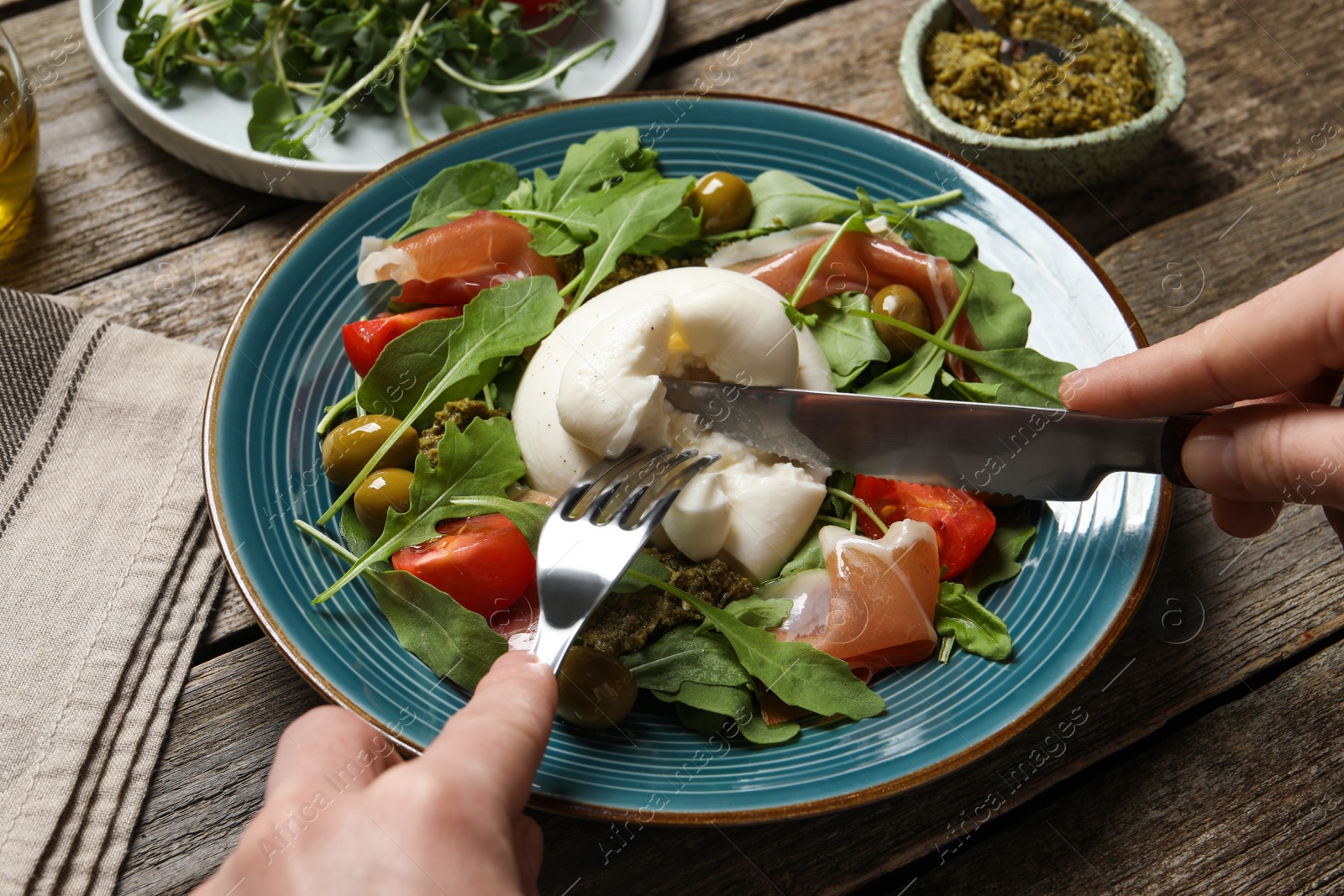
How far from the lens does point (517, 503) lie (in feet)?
4.99

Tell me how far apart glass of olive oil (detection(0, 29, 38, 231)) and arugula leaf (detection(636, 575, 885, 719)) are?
5.51 feet

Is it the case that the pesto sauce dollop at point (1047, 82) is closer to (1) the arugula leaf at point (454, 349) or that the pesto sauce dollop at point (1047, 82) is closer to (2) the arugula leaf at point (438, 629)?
(1) the arugula leaf at point (454, 349)

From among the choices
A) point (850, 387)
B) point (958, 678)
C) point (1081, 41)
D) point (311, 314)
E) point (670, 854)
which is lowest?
point (670, 854)

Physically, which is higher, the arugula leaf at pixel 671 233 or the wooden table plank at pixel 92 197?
the arugula leaf at pixel 671 233

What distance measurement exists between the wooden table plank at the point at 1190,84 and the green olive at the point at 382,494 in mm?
1416

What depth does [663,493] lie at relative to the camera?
1481mm

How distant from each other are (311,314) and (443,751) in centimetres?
99

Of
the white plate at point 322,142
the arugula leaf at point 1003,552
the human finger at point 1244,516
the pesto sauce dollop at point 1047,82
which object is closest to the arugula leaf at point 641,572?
the arugula leaf at point 1003,552

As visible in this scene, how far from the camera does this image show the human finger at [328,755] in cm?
115

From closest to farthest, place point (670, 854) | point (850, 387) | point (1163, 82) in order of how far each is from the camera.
Answer: point (670, 854) → point (850, 387) → point (1163, 82)

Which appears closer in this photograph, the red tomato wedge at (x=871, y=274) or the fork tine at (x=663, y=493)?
the fork tine at (x=663, y=493)

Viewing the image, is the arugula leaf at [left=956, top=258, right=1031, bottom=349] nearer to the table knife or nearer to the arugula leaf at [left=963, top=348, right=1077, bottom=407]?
the arugula leaf at [left=963, top=348, right=1077, bottom=407]

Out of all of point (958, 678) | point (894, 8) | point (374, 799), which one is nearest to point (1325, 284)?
point (958, 678)

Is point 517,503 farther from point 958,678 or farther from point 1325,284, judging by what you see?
point 1325,284
